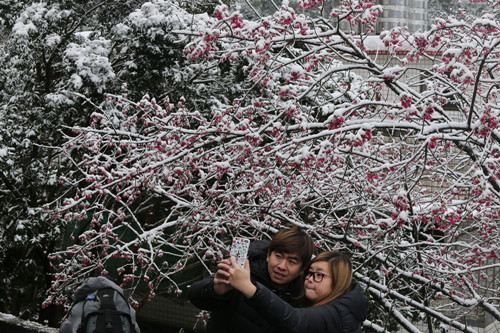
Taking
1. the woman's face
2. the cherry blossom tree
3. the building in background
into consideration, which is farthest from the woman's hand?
the building in background

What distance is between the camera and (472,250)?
6461mm

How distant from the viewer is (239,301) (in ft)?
12.5

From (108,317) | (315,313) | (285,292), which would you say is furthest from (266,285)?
(108,317)

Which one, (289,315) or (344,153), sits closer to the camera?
(289,315)

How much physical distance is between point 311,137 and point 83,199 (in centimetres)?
268

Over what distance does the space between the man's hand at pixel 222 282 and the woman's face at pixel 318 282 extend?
14.1 inches

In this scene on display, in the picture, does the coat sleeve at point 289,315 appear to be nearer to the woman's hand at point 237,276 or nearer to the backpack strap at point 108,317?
the woman's hand at point 237,276

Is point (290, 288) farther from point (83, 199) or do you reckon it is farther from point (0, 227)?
point (0, 227)

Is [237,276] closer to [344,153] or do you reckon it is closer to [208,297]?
[208,297]

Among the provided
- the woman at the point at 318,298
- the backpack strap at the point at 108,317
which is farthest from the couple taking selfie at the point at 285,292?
the backpack strap at the point at 108,317

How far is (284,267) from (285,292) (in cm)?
13

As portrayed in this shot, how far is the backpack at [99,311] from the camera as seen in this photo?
4.58 m

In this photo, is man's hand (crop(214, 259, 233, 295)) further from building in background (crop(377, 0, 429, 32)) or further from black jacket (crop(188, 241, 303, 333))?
building in background (crop(377, 0, 429, 32))

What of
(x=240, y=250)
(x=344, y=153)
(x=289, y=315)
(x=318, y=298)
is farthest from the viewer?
(x=344, y=153)
